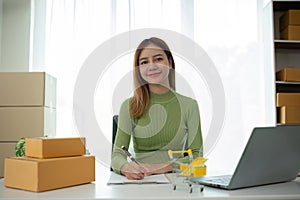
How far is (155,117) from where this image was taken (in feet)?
4.74

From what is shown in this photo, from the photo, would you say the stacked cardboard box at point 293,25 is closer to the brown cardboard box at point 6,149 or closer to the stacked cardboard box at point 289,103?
the stacked cardboard box at point 289,103

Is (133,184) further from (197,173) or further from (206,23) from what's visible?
(206,23)

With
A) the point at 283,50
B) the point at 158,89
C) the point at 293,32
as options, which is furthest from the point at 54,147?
the point at 283,50

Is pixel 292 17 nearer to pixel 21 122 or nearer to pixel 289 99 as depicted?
pixel 289 99

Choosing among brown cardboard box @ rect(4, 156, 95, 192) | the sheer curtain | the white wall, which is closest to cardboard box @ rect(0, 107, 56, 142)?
the sheer curtain

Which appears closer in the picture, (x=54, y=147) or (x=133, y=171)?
(x=54, y=147)

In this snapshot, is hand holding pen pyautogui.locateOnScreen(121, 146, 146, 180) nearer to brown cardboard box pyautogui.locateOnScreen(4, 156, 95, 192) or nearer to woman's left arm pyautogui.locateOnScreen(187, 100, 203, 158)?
brown cardboard box pyautogui.locateOnScreen(4, 156, 95, 192)

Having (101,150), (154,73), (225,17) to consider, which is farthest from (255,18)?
(101,150)

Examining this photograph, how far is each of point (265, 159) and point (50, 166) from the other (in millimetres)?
616

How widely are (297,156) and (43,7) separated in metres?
2.71

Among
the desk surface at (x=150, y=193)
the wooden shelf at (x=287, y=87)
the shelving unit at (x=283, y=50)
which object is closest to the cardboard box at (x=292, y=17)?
the shelving unit at (x=283, y=50)

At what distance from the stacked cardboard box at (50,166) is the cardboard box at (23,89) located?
4.86 feet

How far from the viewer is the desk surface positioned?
0.88 meters

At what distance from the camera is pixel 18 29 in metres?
3.02
